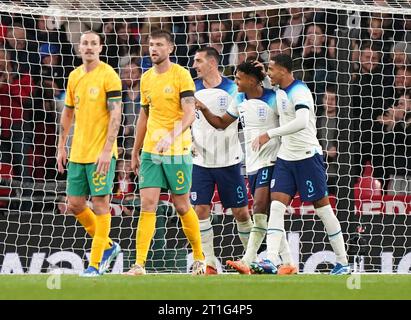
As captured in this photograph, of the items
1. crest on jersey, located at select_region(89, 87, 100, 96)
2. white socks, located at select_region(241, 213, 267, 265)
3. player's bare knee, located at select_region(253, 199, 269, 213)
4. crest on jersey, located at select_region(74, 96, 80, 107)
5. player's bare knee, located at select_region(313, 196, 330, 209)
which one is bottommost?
white socks, located at select_region(241, 213, 267, 265)

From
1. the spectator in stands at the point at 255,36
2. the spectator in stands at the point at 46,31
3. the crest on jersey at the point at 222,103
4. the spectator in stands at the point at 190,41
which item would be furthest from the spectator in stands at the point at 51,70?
the crest on jersey at the point at 222,103

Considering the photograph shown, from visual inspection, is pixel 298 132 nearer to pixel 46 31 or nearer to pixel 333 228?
pixel 333 228

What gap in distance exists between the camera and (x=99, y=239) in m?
9.18

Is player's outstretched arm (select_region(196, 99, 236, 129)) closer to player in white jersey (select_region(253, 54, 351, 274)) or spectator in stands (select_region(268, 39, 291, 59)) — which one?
player in white jersey (select_region(253, 54, 351, 274))

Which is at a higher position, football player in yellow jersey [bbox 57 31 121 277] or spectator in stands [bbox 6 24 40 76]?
spectator in stands [bbox 6 24 40 76]

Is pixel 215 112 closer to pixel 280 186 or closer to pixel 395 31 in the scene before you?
pixel 280 186

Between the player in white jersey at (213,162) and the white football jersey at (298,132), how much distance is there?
28.3 inches

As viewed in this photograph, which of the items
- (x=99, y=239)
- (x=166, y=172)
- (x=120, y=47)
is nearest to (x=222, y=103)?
(x=166, y=172)

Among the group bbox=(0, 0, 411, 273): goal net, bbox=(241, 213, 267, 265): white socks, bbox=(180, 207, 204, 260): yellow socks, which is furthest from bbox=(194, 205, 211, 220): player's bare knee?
bbox=(0, 0, 411, 273): goal net

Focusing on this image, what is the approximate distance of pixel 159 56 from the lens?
947 centimetres

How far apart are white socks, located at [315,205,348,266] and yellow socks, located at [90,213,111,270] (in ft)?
6.10

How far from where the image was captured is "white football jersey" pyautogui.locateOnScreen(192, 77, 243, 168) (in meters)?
10.5

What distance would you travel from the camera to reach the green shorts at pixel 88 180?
30.1 ft

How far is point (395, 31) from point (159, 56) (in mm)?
3877
